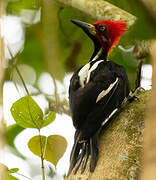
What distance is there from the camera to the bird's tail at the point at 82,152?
6.39ft

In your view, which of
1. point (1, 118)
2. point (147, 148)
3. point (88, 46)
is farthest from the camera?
point (88, 46)

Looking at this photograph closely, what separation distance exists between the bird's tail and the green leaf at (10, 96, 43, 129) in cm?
25

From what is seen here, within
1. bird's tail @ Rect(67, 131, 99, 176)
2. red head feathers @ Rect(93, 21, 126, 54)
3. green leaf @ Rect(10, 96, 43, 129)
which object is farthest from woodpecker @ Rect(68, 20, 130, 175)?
red head feathers @ Rect(93, 21, 126, 54)

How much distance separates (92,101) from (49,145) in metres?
0.35

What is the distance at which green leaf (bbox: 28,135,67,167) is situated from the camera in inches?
78.0

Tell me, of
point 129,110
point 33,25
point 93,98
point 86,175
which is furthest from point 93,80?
point 33,25

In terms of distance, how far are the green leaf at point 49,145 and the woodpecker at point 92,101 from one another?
12cm

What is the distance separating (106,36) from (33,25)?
0.58 meters

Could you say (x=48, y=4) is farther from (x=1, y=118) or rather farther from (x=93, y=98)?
(x=1, y=118)

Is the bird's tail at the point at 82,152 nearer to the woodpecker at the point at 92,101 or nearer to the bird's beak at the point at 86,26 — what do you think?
the woodpecker at the point at 92,101

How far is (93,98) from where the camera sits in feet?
6.93

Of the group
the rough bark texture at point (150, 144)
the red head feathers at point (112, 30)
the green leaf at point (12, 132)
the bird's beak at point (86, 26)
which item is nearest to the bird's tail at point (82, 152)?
the green leaf at point (12, 132)

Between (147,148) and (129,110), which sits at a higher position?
(147,148)

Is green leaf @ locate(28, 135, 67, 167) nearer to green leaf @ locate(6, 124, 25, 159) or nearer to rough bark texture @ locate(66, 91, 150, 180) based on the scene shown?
rough bark texture @ locate(66, 91, 150, 180)
